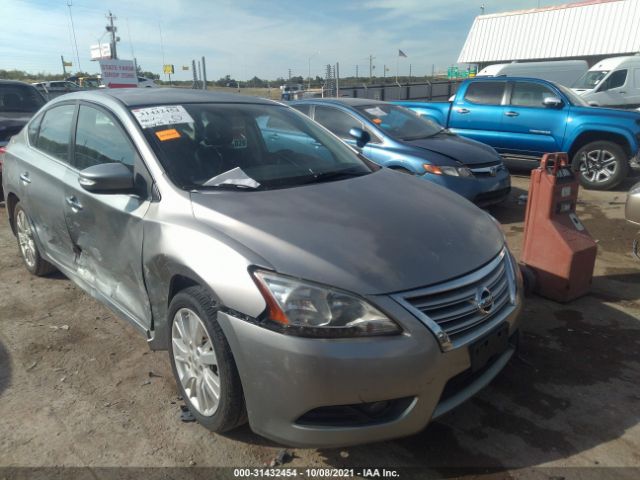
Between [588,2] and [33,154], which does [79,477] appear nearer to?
[33,154]

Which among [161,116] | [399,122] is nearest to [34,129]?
[161,116]

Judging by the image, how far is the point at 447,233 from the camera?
8.11ft

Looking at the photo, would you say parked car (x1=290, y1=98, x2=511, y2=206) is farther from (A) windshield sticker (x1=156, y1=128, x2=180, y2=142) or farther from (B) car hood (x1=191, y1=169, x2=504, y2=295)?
(A) windshield sticker (x1=156, y1=128, x2=180, y2=142)

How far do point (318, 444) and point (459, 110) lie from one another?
27.9 feet

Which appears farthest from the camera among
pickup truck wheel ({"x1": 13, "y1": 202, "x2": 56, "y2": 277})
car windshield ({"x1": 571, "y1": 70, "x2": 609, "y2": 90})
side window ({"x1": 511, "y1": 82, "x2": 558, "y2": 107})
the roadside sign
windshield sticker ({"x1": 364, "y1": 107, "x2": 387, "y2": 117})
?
the roadside sign

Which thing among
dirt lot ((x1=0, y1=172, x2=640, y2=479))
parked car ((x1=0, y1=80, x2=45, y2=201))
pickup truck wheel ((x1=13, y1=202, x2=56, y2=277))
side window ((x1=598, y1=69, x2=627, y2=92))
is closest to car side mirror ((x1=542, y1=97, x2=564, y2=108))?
dirt lot ((x1=0, y1=172, x2=640, y2=479))

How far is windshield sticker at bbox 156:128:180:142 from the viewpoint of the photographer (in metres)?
2.88

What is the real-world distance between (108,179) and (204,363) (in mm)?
1127

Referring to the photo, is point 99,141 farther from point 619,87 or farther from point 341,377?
point 619,87

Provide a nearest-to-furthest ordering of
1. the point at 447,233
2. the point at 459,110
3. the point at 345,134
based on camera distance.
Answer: the point at 447,233
the point at 345,134
the point at 459,110

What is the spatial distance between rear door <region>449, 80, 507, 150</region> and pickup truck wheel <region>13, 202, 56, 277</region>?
748 centimetres

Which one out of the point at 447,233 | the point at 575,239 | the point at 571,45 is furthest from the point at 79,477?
the point at 571,45

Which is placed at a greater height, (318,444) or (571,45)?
(571,45)

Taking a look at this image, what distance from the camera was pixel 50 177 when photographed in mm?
3648
